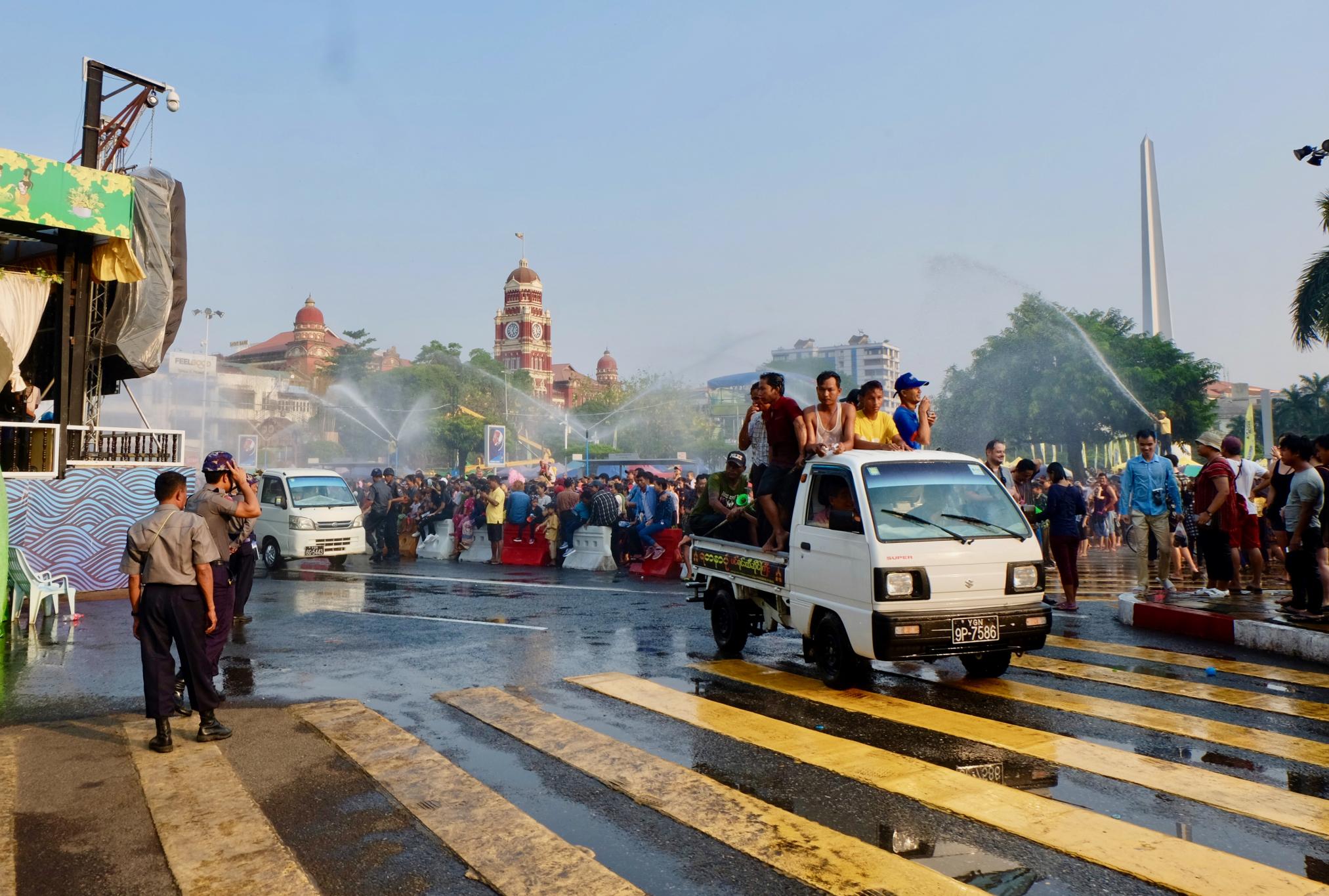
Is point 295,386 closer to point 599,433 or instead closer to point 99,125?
point 599,433

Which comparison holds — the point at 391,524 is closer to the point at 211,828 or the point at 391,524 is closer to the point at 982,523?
the point at 982,523

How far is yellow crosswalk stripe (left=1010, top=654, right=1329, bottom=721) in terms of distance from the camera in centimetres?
633

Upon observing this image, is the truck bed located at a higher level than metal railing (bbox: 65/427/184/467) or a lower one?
lower

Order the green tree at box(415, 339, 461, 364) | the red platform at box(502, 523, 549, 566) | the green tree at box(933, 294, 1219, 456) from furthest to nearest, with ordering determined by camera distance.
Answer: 1. the green tree at box(415, 339, 461, 364)
2. the green tree at box(933, 294, 1219, 456)
3. the red platform at box(502, 523, 549, 566)

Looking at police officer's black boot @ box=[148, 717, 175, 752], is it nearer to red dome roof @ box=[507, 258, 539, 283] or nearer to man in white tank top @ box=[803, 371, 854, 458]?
man in white tank top @ box=[803, 371, 854, 458]

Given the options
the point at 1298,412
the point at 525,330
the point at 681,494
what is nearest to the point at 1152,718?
the point at 681,494

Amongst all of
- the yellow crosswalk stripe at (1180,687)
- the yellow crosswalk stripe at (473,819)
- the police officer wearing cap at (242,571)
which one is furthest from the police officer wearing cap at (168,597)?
the yellow crosswalk stripe at (1180,687)

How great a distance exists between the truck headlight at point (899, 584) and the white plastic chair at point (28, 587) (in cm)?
950

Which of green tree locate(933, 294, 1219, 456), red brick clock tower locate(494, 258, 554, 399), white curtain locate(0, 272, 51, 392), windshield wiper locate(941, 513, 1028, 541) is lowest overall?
windshield wiper locate(941, 513, 1028, 541)

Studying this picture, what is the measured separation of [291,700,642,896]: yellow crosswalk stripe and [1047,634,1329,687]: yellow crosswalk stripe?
5.84 m

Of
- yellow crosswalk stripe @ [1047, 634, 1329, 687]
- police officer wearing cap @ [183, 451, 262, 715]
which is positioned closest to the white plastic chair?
police officer wearing cap @ [183, 451, 262, 715]

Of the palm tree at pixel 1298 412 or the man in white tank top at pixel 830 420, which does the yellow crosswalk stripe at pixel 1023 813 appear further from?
the palm tree at pixel 1298 412

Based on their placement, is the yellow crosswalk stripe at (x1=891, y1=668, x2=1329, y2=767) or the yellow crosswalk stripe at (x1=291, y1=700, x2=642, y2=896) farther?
the yellow crosswalk stripe at (x1=891, y1=668, x2=1329, y2=767)

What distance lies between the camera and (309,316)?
12406 cm
